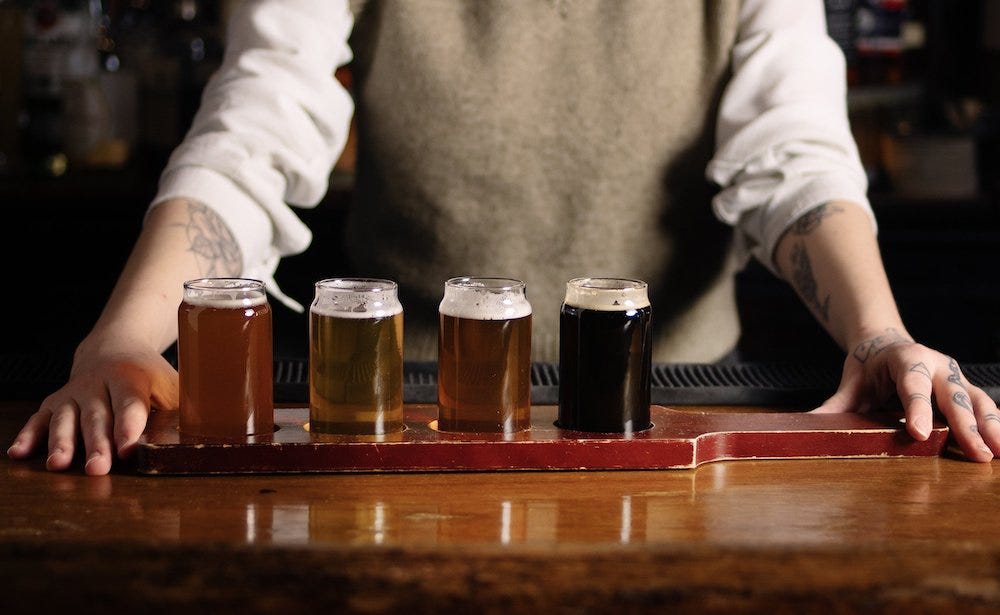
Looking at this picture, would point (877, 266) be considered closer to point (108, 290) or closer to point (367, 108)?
point (367, 108)

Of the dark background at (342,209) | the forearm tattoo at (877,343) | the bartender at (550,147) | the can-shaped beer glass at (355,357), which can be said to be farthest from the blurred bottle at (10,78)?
the forearm tattoo at (877,343)

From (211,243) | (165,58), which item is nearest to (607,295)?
(211,243)

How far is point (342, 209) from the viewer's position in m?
2.53

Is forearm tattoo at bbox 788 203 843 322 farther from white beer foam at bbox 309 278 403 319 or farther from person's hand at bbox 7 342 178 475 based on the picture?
person's hand at bbox 7 342 178 475

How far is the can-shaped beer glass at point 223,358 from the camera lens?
3.06 ft

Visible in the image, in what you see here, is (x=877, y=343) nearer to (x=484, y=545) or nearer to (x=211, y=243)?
(x=484, y=545)

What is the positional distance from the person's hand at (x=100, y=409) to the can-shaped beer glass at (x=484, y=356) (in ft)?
0.86

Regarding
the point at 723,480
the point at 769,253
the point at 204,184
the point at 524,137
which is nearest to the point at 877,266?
the point at 769,253

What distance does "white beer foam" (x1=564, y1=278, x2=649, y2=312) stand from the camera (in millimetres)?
970

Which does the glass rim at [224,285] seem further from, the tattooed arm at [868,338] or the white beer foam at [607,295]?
the tattooed arm at [868,338]

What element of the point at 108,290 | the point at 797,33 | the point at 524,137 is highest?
the point at 797,33

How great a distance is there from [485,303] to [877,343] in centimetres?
46

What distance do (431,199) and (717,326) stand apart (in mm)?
516

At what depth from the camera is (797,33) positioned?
64.6 inches
